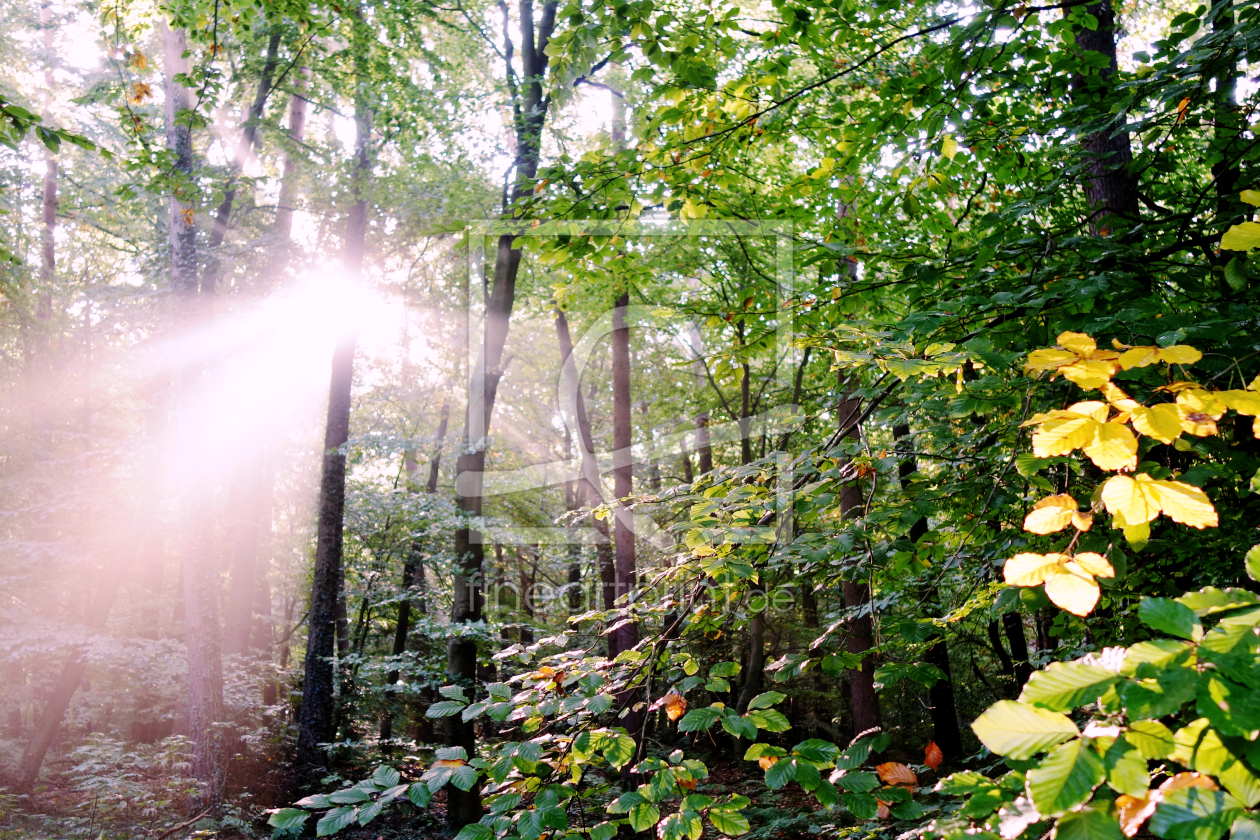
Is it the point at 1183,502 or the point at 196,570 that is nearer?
the point at 1183,502

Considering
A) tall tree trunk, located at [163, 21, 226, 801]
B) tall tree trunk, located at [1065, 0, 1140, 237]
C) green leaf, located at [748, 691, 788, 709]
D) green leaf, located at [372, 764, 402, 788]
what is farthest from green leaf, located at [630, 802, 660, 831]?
tall tree trunk, located at [163, 21, 226, 801]

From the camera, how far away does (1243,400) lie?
3.22 ft

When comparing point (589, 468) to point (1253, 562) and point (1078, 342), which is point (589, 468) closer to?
point (1078, 342)

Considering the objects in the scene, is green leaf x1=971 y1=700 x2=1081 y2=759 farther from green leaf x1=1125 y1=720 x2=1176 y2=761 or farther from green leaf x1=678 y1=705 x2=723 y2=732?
green leaf x1=678 y1=705 x2=723 y2=732

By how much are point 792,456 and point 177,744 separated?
9.86 metres

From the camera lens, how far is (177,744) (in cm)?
888

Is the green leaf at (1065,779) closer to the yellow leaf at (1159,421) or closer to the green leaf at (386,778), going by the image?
the yellow leaf at (1159,421)

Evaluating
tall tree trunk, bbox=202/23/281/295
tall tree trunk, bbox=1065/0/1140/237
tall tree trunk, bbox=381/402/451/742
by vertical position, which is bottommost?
tall tree trunk, bbox=381/402/451/742

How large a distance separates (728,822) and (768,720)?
0.25 m

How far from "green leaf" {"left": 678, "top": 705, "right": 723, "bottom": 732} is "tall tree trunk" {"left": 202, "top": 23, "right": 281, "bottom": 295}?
29.7 feet

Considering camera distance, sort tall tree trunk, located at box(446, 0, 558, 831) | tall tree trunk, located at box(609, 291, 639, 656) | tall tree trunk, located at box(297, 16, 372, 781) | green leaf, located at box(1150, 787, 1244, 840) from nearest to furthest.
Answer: green leaf, located at box(1150, 787, 1244, 840)
tall tree trunk, located at box(446, 0, 558, 831)
tall tree trunk, located at box(297, 16, 372, 781)
tall tree trunk, located at box(609, 291, 639, 656)

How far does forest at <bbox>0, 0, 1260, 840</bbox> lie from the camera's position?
62.3 inches

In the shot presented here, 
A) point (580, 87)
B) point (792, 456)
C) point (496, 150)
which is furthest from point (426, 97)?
point (792, 456)

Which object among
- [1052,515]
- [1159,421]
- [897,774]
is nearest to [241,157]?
[897,774]
